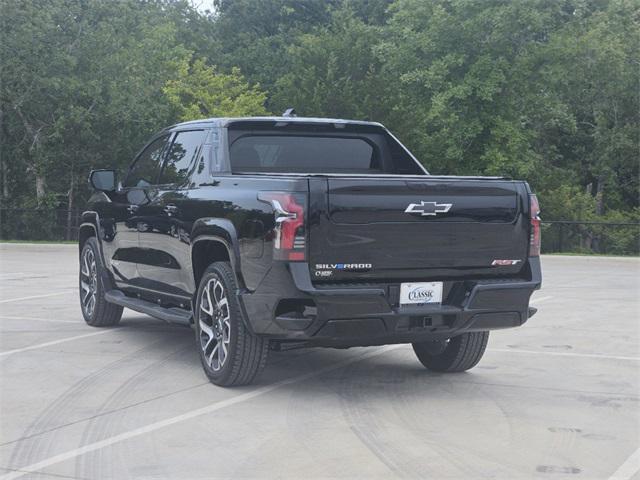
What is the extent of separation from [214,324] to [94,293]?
351 centimetres

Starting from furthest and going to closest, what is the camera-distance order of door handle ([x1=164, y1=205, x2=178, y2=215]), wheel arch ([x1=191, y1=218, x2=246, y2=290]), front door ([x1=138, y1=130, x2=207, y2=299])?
door handle ([x1=164, y1=205, x2=178, y2=215]) < front door ([x1=138, y1=130, x2=207, y2=299]) < wheel arch ([x1=191, y1=218, x2=246, y2=290])

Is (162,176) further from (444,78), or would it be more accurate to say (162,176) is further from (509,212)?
(444,78)

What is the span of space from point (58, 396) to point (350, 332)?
2.26 metres

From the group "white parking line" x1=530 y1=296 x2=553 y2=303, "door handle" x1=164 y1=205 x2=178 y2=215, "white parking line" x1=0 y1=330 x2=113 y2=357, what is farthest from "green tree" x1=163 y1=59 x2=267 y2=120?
"door handle" x1=164 y1=205 x2=178 y2=215

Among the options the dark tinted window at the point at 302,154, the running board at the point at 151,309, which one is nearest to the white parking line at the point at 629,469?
the running board at the point at 151,309

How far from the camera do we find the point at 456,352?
8102 mm

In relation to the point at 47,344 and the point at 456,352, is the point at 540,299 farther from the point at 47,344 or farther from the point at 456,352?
the point at 47,344

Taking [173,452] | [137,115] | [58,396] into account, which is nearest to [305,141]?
[58,396]

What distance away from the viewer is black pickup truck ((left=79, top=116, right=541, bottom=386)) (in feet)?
21.7

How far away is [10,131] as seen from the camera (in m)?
41.1

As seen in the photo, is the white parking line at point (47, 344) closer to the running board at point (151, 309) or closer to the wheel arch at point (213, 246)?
the running board at point (151, 309)

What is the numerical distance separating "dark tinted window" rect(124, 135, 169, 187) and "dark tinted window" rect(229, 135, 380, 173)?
1174 mm

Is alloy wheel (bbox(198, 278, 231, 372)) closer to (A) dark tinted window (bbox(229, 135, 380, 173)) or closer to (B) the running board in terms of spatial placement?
(B) the running board

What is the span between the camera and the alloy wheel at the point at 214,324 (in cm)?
734
